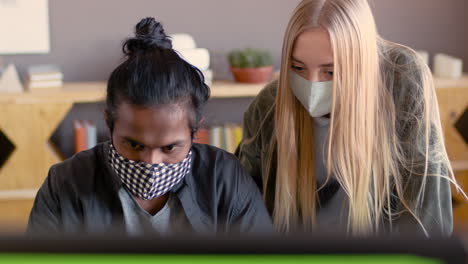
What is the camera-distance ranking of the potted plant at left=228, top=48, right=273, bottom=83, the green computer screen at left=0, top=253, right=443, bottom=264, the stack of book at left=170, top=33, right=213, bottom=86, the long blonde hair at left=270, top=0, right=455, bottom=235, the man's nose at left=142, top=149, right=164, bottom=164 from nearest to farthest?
1. the green computer screen at left=0, top=253, right=443, bottom=264
2. the man's nose at left=142, top=149, right=164, bottom=164
3. the long blonde hair at left=270, top=0, right=455, bottom=235
4. the stack of book at left=170, top=33, right=213, bottom=86
5. the potted plant at left=228, top=48, right=273, bottom=83

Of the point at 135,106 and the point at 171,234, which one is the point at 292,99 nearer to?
the point at 135,106

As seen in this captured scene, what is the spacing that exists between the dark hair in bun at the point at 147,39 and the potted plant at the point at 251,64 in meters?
1.72

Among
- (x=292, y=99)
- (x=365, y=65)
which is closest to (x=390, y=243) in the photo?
(x=365, y=65)

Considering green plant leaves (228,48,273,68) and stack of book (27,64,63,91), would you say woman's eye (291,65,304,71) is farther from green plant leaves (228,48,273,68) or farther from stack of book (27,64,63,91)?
stack of book (27,64,63,91)

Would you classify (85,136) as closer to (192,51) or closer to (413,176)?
(192,51)

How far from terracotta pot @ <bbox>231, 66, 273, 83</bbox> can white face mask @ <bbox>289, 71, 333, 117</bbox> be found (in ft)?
4.86

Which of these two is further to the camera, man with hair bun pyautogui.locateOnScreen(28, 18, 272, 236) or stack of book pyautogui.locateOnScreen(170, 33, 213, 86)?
stack of book pyautogui.locateOnScreen(170, 33, 213, 86)

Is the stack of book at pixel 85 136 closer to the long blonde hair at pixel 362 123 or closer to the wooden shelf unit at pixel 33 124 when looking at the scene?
the wooden shelf unit at pixel 33 124

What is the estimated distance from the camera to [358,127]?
1518 mm

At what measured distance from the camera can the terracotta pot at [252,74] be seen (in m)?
3.07

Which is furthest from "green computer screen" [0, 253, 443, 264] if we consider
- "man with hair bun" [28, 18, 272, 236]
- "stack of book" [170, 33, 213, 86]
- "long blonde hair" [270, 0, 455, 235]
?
"stack of book" [170, 33, 213, 86]

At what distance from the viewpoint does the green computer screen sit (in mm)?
390

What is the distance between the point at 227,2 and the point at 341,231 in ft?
9.59

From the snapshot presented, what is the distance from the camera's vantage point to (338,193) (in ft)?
5.36
